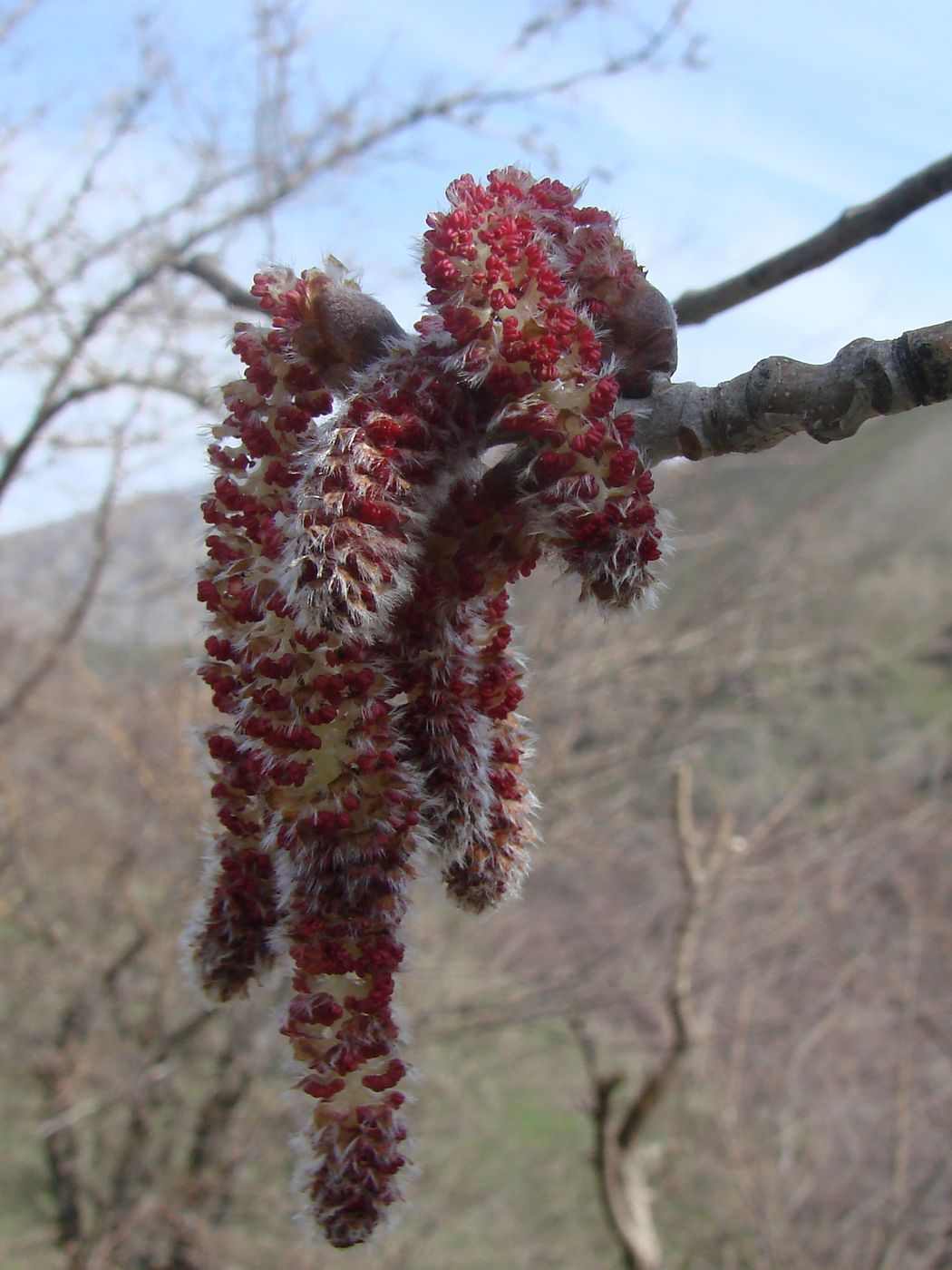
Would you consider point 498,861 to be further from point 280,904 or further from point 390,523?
point 390,523

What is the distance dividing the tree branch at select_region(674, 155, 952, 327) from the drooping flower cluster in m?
1.10

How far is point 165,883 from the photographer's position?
323 inches

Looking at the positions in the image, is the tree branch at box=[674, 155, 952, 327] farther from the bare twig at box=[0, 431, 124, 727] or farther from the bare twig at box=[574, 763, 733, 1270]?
the bare twig at box=[0, 431, 124, 727]

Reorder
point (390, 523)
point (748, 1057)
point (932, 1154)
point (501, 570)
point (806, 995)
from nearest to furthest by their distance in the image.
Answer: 1. point (390, 523)
2. point (501, 570)
3. point (932, 1154)
4. point (748, 1057)
5. point (806, 995)

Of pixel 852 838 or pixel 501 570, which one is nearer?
pixel 501 570

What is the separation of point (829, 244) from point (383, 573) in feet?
Result: 5.07

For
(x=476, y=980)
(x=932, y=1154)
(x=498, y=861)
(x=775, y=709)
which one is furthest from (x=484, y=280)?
(x=775, y=709)

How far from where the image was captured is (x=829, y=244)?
7.22ft

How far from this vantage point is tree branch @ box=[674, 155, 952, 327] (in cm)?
207

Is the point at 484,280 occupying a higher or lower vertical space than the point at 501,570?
higher

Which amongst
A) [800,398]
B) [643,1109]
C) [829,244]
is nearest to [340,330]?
[800,398]

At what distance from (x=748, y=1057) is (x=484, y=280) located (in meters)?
7.82

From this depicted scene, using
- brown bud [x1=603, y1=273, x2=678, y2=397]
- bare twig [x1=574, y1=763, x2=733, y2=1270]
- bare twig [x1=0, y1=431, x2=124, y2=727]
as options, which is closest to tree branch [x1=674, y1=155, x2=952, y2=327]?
brown bud [x1=603, y1=273, x2=678, y2=397]

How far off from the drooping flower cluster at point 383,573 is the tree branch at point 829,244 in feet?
3.62
